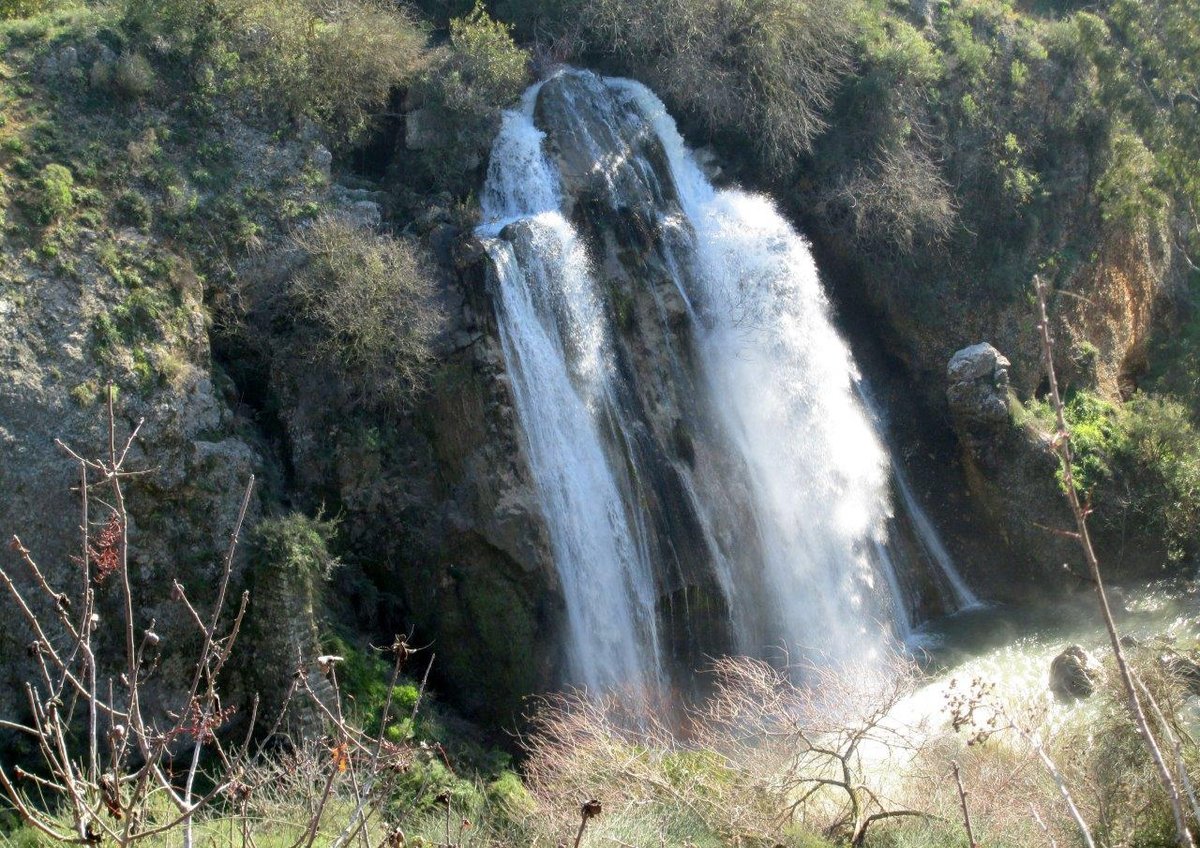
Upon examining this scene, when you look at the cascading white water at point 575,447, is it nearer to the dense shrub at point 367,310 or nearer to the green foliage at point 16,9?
the dense shrub at point 367,310

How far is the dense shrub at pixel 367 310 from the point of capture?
559 inches

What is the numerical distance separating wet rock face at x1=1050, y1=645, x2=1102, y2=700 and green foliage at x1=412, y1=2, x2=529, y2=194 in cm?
1171

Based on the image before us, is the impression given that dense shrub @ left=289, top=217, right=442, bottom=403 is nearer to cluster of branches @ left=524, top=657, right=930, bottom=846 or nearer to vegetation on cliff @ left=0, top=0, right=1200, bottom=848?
vegetation on cliff @ left=0, top=0, right=1200, bottom=848

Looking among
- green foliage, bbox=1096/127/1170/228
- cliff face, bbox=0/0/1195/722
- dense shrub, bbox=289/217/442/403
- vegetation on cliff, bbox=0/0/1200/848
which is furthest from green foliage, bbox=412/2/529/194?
green foliage, bbox=1096/127/1170/228

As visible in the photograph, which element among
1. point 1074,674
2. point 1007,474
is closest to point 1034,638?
point 1074,674

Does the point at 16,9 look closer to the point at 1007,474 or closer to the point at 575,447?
the point at 575,447

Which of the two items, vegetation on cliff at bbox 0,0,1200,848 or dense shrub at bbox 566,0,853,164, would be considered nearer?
vegetation on cliff at bbox 0,0,1200,848

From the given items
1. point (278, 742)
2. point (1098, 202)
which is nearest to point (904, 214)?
point (1098, 202)

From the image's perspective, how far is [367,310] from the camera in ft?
46.7

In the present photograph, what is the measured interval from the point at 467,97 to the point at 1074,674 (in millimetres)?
13050

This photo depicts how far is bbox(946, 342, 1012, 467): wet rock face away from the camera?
17484mm

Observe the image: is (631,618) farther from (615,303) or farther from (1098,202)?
(1098,202)

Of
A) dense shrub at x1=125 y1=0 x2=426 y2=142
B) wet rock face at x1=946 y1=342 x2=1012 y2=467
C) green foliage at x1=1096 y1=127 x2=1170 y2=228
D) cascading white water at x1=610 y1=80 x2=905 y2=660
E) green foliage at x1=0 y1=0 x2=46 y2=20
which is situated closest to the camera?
cascading white water at x1=610 y1=80 x2=905 y2=660

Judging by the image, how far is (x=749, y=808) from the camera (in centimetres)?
927
